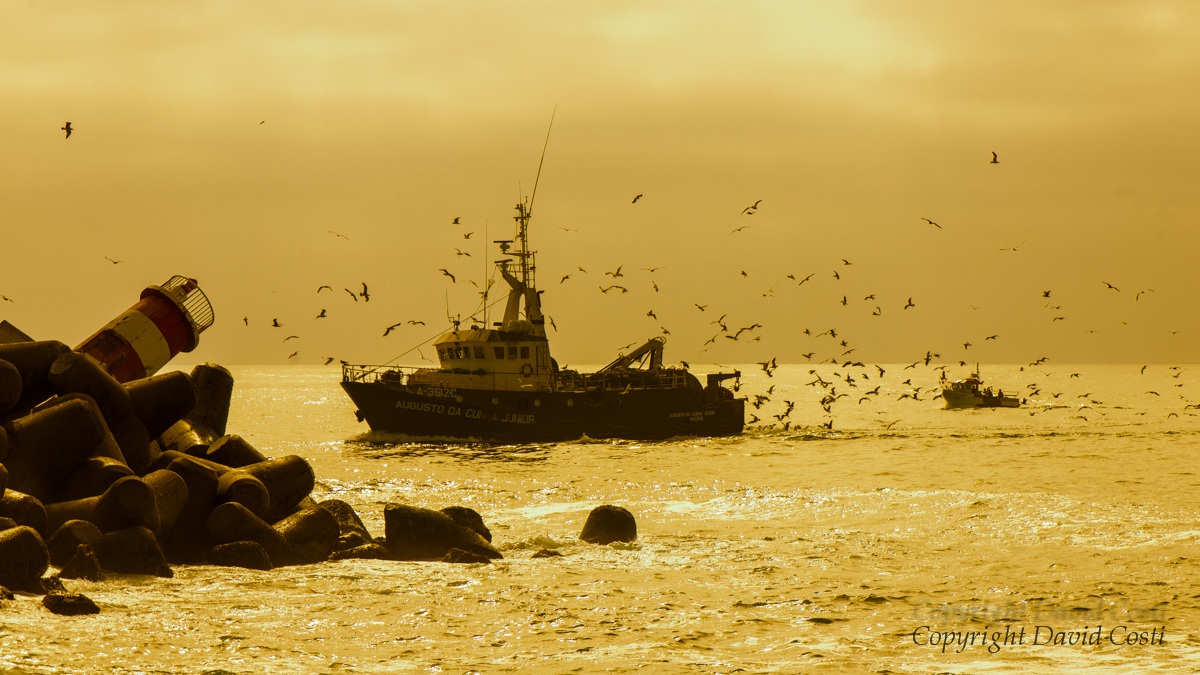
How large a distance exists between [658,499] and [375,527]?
27.4 feet

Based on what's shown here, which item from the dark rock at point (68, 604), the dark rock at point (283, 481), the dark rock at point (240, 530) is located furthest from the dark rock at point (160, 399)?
the dark rock at point (68, 604)

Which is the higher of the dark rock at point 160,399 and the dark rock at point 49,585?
the dark rock at point 160,399

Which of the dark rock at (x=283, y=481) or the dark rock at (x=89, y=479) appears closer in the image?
the dark rock at (x=89, y=479)

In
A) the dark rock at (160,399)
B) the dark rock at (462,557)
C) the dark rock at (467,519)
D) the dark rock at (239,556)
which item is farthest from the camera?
the dark rock at (467,519)

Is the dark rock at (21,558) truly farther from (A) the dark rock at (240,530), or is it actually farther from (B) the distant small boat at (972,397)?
(B) the distant small boat at (972,397)

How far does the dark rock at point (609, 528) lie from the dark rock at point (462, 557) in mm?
2938

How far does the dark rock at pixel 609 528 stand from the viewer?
19.3 metres

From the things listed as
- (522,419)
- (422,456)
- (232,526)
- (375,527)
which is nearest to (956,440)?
(522,419)

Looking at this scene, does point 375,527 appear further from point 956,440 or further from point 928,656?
point 956,440

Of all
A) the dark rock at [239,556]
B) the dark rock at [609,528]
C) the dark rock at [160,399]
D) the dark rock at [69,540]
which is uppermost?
the dark rock at [160,399]

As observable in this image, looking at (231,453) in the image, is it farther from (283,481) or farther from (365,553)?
(365,553)

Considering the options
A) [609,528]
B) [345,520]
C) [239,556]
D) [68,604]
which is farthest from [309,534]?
[609,528]

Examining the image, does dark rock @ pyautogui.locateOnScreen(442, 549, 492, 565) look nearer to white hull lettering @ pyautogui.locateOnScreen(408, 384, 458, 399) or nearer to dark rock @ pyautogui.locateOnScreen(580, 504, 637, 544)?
dark rock @ pyautogui.locateOnScreen(580, 504, 637, 544)

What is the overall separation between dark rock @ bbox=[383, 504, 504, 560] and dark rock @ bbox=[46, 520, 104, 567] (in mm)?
4385
